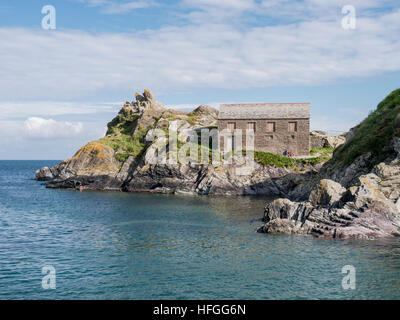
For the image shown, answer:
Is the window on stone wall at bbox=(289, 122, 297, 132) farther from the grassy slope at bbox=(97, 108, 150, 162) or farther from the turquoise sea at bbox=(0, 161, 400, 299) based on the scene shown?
the turquoise sea at bbox=(0, 161, 400, 299)

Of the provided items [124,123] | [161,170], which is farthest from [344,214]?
[124,123]

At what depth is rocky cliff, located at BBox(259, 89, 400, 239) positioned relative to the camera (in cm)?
2691

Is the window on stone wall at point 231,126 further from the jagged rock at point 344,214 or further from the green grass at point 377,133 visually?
the jagged rock at point 344,214

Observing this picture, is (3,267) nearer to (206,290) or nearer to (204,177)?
(206,290)

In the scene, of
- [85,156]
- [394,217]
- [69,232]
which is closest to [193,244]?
[69,232]

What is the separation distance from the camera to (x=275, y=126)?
71250 mm

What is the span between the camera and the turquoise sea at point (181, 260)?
17.6 m

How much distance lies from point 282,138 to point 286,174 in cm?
1116

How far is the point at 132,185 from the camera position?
64.8 metres

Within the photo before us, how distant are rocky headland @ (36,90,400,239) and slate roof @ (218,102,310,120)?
6.98 metres

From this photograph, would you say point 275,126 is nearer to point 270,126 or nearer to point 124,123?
point 270,126
